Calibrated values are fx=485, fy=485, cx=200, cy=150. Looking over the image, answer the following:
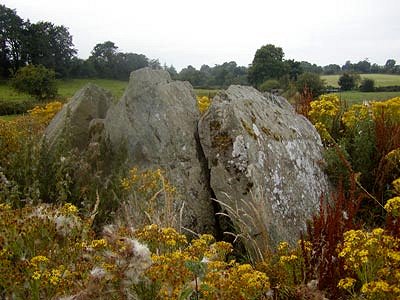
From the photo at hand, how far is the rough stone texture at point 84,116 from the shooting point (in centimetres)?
786

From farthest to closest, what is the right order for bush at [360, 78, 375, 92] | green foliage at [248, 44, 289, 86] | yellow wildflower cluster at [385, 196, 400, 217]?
green foliage at [248, 44, 289, 86] → bush at [360, 78, 375, 92] → yellow wildflower cluster at [385, 196, 400, 217]

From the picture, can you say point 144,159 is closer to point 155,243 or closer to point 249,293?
point 155,243

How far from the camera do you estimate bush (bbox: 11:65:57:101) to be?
48594 mm

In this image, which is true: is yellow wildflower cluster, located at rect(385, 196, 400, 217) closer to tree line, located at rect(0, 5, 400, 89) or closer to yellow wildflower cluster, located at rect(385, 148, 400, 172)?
yellow wildflower cluster, located at rect(385, 148, 400, 172)

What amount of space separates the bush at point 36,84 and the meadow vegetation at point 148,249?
44406mm

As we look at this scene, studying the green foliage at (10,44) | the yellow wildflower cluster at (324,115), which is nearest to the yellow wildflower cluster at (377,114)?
the yellow wildflower cluster at (324,115)

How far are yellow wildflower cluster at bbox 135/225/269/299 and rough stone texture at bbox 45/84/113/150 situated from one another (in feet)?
14.5

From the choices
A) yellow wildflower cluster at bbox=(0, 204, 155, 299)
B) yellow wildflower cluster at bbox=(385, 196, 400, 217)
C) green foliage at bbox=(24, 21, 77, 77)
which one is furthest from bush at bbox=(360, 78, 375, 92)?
yellow wildflower cluster at bbox=(0, 204, 155, 299)

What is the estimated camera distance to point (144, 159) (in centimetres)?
673

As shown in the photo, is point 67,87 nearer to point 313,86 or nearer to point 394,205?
point 313,86

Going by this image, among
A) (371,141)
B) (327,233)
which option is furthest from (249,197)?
(371,141)

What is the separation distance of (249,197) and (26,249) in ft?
9.98

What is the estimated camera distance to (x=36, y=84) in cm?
4891

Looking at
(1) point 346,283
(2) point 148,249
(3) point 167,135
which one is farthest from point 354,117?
(2) point 148,249
